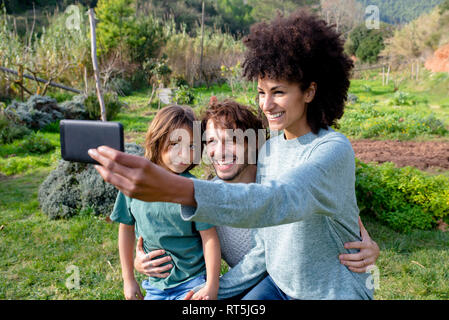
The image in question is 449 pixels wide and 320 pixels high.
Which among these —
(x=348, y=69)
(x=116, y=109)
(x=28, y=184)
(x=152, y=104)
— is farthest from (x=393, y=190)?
(x=152, y=104)

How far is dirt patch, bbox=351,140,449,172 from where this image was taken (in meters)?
6.25

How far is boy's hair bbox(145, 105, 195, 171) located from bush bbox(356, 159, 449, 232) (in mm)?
3303

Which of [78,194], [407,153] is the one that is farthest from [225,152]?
[407,153]

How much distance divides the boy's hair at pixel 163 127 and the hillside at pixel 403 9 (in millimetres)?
29335

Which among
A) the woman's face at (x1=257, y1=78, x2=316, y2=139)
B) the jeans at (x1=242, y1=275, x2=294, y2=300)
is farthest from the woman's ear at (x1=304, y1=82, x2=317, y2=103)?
the jeans at (x1=242, y1=275, x2=294, y2=300)

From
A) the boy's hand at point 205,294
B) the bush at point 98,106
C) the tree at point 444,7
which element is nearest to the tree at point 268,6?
the tree at point 444,7

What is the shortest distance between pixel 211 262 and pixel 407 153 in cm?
630

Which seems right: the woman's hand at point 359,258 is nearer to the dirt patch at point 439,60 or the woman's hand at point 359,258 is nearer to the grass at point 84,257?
the grass at point 84,257

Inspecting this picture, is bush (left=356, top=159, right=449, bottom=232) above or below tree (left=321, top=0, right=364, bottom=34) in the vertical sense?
below

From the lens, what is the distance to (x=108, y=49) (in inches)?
627

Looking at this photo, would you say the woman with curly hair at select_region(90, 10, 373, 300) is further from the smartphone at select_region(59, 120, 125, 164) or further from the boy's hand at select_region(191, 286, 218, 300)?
the smartphone at select_region(59, 120, 125, 164)

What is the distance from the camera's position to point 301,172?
3.58 feet

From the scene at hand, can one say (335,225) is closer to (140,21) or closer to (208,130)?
(208,130)

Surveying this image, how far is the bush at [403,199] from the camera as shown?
4.52m
